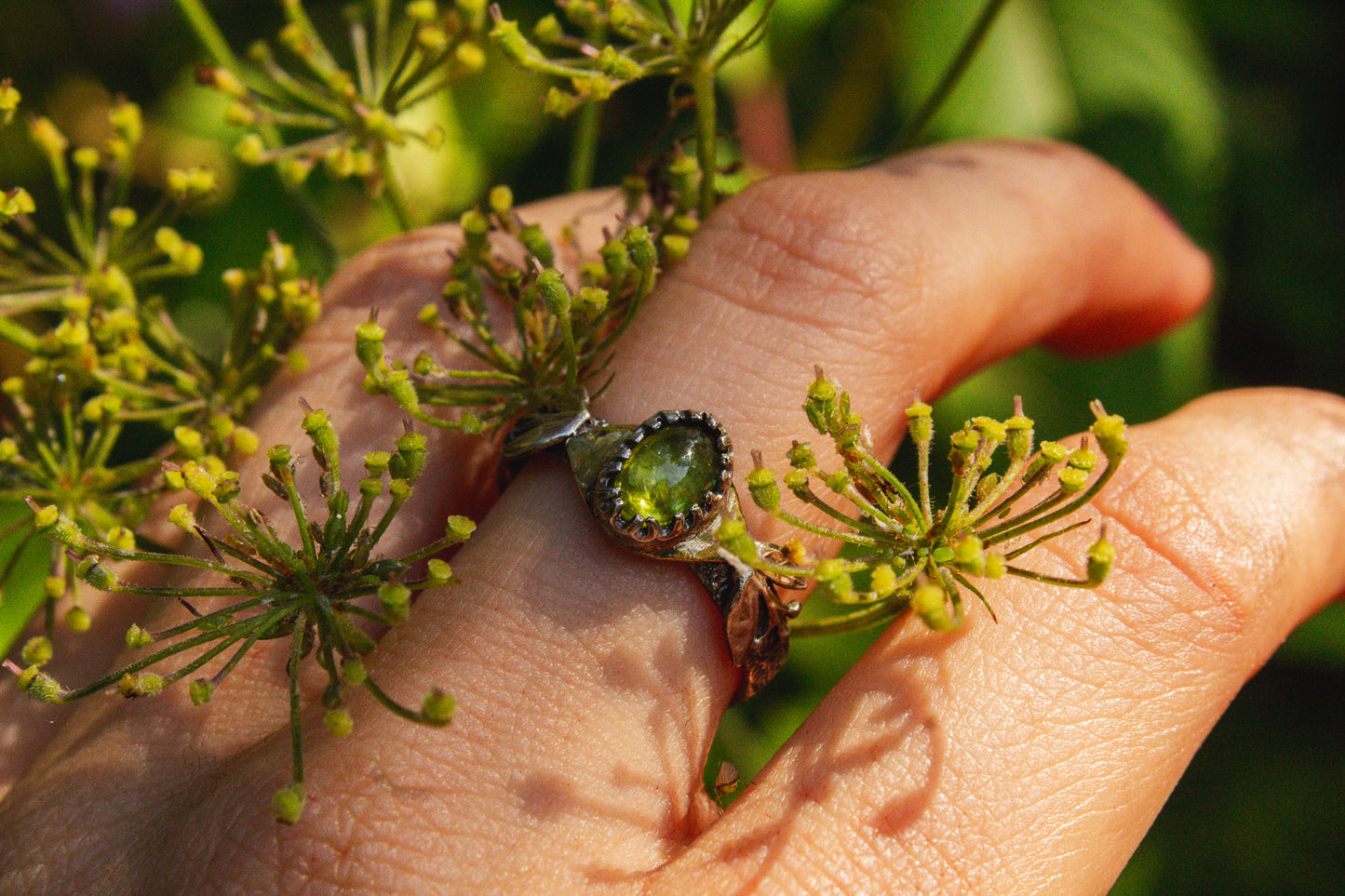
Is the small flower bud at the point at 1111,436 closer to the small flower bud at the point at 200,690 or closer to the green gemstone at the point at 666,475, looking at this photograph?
Result: the green gemstone at the point at 666,475

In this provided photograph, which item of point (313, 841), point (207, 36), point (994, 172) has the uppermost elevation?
point (207, 36)

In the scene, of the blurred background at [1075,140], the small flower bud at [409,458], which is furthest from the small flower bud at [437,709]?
the blurred background at [1075,140]

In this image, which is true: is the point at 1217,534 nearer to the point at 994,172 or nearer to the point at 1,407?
the point at 994,172

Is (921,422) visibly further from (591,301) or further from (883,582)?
(591,301)

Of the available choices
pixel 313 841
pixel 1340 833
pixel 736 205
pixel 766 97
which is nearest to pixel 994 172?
pixel 736 205

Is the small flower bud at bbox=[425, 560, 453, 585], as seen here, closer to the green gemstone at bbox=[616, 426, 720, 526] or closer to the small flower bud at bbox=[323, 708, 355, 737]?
the small flower bud at bbox=[323, 708, 355, 737]
